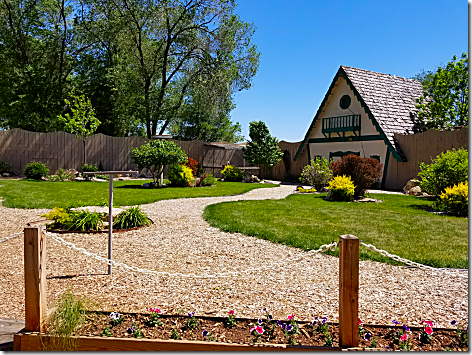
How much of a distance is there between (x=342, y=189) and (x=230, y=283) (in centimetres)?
909

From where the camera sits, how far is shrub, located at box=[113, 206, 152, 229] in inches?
308

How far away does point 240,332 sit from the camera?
3195mm

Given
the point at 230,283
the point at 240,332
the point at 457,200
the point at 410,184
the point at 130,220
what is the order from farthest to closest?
the point at 410,184 < the point at 457,200 < the point at 130,220 < the point at 230,283 < the point at 240,332

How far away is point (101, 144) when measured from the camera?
23.8 m

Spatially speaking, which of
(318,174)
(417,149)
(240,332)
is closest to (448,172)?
(318,174)

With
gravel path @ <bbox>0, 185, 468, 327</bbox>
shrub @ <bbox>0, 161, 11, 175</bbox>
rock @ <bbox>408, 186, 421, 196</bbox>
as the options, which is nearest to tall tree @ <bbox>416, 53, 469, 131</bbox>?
rock @ <bbox>408, 186, 421, 196</bbox>

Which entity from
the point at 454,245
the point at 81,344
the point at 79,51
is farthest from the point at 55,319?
the point at 79,51

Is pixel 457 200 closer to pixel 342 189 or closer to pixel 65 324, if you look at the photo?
pixel 342 189

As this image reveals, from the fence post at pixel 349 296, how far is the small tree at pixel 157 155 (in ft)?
→ 46.0

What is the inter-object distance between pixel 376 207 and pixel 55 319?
390 inches

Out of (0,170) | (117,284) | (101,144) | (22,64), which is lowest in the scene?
(117,284)

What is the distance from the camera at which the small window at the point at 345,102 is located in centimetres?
2055

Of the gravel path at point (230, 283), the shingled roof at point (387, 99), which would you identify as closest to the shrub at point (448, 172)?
the shingled roof at point (387, 99)

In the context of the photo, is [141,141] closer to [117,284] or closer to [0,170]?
[0,170]
